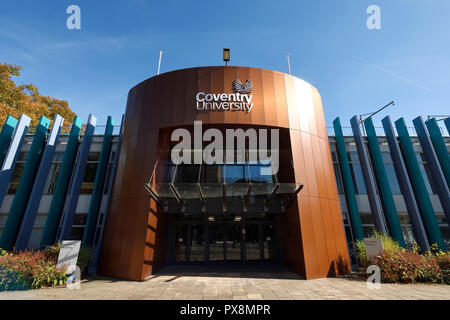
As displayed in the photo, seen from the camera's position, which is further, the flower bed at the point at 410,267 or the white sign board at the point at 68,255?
the white sign board at the point at 68,255

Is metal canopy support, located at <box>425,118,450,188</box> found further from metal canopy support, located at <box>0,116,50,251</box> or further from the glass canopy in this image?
metal canopy support, located at <box>0,116,50,251</box>

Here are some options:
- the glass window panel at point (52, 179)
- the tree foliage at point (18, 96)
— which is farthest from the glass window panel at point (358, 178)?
the tree foliage at point (18, 96)

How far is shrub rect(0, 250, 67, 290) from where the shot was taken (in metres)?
7.27

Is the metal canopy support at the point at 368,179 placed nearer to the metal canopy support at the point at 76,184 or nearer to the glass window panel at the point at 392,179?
the glass window panel at the point at 392,179

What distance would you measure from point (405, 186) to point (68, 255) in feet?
63.3

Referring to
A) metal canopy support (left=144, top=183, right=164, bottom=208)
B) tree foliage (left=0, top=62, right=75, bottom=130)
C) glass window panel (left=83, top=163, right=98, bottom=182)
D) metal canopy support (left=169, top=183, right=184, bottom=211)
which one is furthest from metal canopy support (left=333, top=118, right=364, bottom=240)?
tree foliage (left=0, top=62, right=75, bottom=130)

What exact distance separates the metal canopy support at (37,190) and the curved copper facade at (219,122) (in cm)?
582

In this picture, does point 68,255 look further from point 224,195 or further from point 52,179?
point 52,179

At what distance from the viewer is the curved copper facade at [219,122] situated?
9.26 metres

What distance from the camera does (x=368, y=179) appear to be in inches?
533

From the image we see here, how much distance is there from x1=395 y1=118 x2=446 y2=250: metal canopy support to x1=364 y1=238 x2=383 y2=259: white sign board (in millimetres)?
6194

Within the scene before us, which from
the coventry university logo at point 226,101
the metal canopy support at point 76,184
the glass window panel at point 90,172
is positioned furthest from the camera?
the glass window panel at point 90,172

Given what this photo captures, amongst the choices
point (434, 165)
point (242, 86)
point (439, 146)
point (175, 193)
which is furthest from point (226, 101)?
point (439, 146)
